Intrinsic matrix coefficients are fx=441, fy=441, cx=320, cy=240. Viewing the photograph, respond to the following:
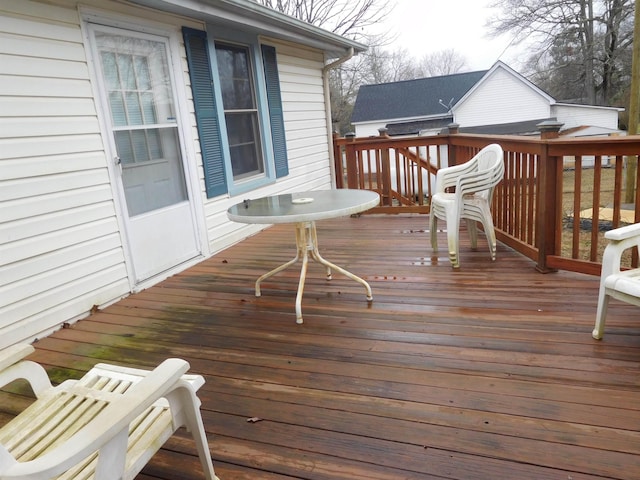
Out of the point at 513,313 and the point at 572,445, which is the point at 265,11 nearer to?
the point at 513,313

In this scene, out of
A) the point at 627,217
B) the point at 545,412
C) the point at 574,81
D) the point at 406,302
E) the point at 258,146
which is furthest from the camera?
the point at 574,81

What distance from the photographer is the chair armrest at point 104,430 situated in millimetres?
819

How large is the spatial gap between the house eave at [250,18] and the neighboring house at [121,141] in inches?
0.7

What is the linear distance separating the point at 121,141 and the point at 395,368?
258 cm

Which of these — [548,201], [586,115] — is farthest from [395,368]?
[586,115]

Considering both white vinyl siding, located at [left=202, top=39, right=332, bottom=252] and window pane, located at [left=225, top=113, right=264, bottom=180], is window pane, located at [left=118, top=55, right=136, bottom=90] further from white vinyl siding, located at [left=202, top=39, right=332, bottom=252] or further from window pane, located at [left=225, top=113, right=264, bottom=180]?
white vinyl siding, located at [left=202, top=39, right=332, bottom=252]

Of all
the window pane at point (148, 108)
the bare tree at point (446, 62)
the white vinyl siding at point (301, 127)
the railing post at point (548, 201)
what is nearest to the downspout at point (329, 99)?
the white vinyl siding at point (301, 127)

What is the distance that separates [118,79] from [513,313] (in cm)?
316

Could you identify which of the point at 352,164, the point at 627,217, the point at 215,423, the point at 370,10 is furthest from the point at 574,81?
the point at 215,423

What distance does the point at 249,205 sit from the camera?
9.68ft

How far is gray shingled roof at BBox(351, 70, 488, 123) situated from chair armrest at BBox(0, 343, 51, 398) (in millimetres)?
22325

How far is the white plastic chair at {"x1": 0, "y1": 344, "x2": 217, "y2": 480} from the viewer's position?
0.87 m

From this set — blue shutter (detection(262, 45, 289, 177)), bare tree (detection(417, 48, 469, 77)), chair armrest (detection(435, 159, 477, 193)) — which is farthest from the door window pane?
bare tree (detection(417, 48, 469, 77))

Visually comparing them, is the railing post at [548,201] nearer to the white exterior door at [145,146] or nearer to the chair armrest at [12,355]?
the white exterior door at [145,146]
